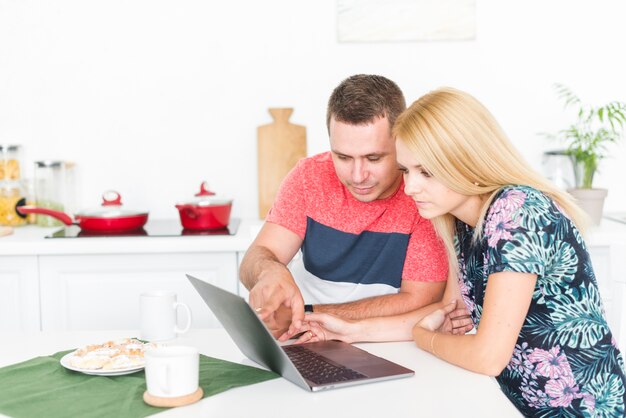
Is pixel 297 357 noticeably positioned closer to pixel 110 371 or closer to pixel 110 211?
pixel 110 371

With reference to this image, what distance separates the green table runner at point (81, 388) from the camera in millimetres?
1172

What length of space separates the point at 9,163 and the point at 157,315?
1.70m

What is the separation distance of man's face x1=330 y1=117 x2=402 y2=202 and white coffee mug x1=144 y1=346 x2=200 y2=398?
2.57 feet

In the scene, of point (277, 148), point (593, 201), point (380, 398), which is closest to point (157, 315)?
point (380, 398)

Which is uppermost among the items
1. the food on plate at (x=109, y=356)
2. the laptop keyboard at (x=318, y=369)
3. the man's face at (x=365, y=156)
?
the man's face at (x=365, y=156)

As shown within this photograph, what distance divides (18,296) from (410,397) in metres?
1.80

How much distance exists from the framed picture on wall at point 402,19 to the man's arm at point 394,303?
4.69 ft

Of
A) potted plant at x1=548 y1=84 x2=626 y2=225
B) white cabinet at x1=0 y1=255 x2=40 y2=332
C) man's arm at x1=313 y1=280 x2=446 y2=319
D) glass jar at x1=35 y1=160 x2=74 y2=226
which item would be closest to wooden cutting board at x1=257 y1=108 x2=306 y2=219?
glass jar at x1=35 y1=160 x2=74 y2=226

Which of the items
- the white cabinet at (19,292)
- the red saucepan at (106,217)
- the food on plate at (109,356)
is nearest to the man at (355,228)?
the food on plate at (109,356)

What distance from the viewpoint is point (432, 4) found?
3020 mm

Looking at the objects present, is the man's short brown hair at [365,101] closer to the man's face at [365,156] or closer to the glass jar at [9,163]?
the man's face at [365,156]

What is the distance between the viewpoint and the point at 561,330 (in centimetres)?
148

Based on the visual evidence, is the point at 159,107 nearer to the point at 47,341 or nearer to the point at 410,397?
the point at 47,341

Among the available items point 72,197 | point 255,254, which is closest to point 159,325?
point 255,254
